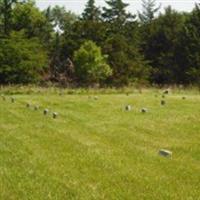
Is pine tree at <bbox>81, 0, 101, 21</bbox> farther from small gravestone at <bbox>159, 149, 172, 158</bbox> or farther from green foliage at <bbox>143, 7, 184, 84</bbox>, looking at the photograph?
small gravestone at <bbox>159, 149, 172, 158</bbox>

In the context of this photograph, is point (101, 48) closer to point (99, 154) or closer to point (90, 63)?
point (90, 63)

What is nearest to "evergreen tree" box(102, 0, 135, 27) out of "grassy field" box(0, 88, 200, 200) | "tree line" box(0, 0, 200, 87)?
"tree line" box(0, 0, 200, 87)

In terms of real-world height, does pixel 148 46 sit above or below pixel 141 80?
above

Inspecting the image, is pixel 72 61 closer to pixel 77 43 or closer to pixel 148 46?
pixel 77 43

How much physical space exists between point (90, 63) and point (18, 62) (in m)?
7.04

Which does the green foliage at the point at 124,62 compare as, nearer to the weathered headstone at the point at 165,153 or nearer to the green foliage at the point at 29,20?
the green foliage at the point at 29,20

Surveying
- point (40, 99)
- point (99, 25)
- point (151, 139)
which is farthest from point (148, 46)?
Answer: point (151, 139)

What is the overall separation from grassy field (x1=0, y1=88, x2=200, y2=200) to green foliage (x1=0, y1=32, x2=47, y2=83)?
31539 mm

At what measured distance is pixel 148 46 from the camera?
64375 mm

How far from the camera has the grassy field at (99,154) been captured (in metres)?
8.41

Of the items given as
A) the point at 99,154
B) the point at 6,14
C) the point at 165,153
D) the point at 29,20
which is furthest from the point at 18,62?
the point at 165,153

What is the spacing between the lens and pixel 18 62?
5156 cm

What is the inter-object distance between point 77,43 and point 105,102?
34720 millimetres

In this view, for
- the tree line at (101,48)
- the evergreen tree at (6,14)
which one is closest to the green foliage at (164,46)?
the tree line at (101,48)
